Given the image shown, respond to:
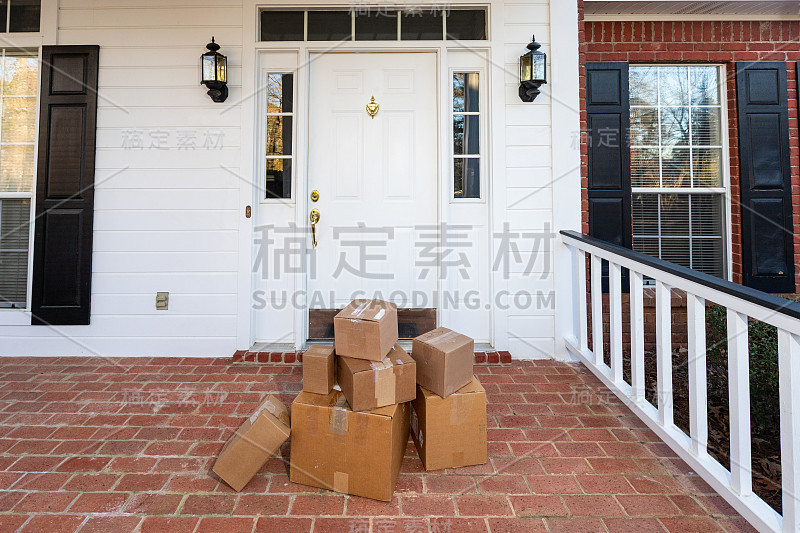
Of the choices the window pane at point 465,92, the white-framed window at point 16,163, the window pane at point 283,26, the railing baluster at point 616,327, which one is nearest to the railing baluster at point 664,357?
the railing baluster at point 616,327

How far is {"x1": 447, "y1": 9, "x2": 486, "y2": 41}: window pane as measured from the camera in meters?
2.97

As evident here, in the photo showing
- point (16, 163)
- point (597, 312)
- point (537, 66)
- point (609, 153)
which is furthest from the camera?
point (609, 153)

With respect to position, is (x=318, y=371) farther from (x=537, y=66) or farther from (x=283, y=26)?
(x=283, y=26)

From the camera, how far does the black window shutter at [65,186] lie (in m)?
2.90

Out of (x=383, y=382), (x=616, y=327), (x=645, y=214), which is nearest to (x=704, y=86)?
(x=645, y=214)

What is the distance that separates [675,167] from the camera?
3.39 m

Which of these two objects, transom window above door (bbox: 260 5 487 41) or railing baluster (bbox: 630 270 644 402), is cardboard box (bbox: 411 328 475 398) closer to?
railing baluster (bbox: 630 270 644 402)

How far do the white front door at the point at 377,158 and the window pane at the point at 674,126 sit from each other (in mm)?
1976

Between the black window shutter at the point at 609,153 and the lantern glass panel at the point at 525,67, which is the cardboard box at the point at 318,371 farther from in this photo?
the black window shutter at the point at 609,153

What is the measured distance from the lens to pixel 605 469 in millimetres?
1651

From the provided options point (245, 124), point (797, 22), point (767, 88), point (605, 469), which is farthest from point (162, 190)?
point (797, 22)

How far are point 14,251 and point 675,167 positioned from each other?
17.1 ft

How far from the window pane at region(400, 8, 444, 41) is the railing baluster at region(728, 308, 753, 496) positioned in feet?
8.45

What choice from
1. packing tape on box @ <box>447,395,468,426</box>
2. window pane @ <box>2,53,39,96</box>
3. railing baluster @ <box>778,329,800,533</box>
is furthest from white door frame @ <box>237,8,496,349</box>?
railing baluster @ <box>778,329,800,533</box>
